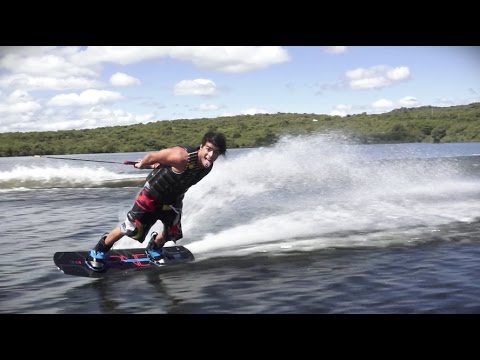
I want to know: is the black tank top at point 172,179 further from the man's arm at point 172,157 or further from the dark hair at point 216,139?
the dark hair at point 216,139

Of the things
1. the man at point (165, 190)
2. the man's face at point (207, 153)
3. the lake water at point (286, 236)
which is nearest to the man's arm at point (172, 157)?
the man at point (165, 190)

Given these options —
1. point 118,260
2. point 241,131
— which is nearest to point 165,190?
point 118,260

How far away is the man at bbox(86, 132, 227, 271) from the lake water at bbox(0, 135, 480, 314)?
0.45 metres

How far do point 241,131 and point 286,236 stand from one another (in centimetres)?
190

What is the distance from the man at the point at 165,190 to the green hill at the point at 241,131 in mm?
411

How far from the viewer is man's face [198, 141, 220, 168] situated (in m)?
5.82

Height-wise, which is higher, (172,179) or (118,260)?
(172,179)

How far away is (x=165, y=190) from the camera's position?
620 centimetres

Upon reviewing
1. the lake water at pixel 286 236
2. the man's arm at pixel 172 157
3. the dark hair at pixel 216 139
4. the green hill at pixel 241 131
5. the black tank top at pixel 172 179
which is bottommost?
the lake water at pixel 286 236

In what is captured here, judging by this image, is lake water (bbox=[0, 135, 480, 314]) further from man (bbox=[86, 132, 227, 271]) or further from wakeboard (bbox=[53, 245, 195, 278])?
man (bbox=[86, 132, 227, 271])

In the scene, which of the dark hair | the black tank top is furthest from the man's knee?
the dark hair

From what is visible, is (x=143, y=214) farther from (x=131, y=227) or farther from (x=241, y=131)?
(x=241, y=131)

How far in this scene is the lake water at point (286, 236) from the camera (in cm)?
553
